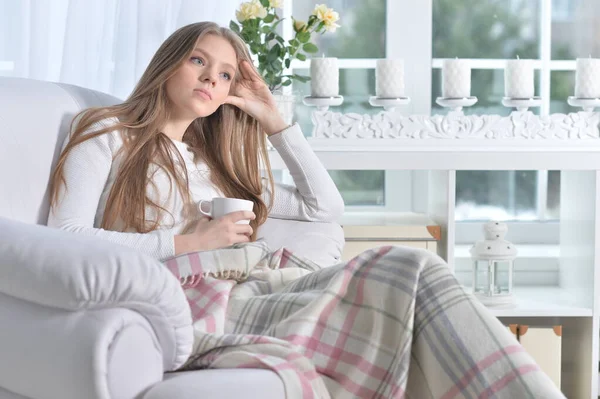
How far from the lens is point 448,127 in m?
2.50

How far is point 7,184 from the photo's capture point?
1.58 m

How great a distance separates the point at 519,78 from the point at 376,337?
1.54m

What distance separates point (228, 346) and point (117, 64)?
4.78 ft

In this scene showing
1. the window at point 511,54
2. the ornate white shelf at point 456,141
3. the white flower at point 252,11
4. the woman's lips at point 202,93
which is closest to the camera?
the woman's lips at point 202,93

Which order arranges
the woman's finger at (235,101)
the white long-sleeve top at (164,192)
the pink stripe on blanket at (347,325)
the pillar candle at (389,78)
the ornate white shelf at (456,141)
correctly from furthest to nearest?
1. the pillar candle at (389,78)
2. the ornate white shelf at (456,141)
3. the woman's finger at (235,101)
4. the white long-sleeve top at (164,192)
5. the pink stripe on blanket at (347,325)

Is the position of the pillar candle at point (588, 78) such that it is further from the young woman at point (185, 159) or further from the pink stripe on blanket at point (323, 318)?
the pink stripe on blanket at point (323, 318)

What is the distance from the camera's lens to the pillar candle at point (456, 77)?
2.53 m

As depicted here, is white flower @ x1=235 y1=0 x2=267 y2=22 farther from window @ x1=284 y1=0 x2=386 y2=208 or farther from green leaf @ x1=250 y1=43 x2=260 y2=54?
window @ x1=284 y1=0 x2=386 y2=208

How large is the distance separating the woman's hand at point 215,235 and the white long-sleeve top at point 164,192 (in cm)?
3

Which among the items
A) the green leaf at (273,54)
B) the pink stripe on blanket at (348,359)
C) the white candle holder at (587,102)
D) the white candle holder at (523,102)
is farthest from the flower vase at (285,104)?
the pink stripe on blanket at (348,359)

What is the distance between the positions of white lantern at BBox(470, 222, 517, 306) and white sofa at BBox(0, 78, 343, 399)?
156 cm

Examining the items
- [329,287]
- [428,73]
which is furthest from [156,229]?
[428,73]

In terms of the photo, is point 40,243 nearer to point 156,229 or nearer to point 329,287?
point 329,287

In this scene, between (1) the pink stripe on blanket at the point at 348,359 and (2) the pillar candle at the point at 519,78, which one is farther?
(2) the pillar candle at the point at 519,78
